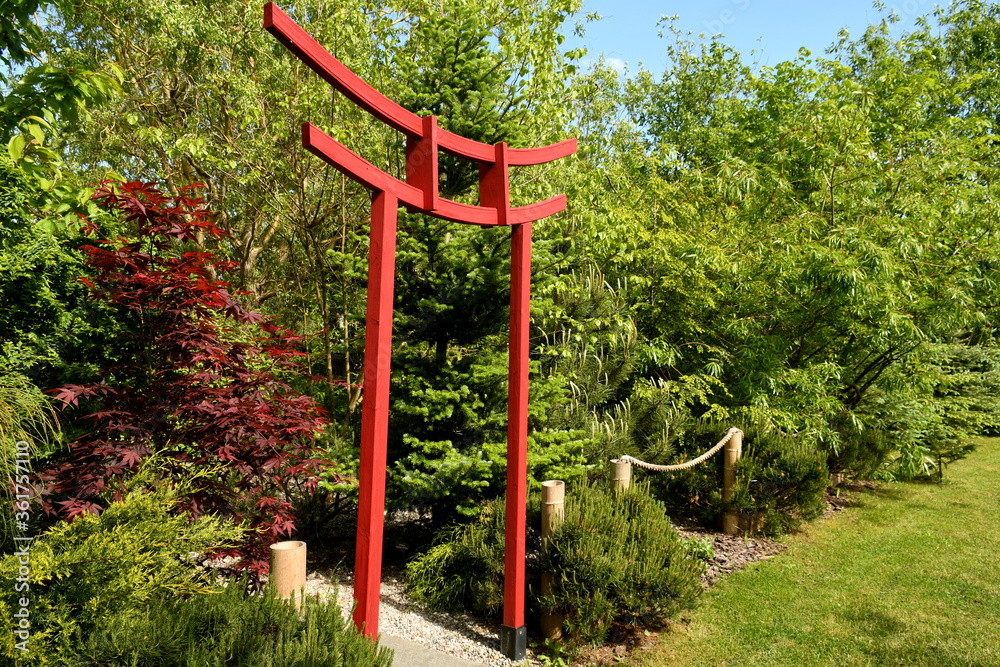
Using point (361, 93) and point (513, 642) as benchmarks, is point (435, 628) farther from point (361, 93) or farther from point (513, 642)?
point (361, 93)

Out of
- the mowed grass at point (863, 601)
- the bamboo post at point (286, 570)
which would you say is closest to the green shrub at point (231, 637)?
the bamboo post at point (286, 570)

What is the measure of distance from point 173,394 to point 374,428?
1.40 m

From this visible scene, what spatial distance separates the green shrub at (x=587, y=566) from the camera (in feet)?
13.1

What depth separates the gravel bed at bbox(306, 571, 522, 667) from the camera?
4.02m

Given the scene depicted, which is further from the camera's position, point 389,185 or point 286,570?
point 389,185

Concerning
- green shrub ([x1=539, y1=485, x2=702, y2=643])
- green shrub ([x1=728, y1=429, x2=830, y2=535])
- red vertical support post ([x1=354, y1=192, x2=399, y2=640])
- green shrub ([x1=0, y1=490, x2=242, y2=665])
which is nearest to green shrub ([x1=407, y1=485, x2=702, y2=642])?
green shrub ([x1=539, y1=485, x2=702, y2=643])

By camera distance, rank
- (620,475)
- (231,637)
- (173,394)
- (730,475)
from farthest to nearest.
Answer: (730,475) → (620,475) → (173,394) → (231,637)

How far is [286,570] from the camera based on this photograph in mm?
2885

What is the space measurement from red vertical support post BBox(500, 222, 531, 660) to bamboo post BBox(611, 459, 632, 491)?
1.07 metres

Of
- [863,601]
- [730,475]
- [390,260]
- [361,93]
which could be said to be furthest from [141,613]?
[730,475]

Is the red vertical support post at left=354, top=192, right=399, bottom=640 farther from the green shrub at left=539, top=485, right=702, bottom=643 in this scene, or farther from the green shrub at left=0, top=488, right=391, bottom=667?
the green shrub at left=539, top=485, right=702, bottom=643

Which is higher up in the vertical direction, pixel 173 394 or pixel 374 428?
pixel 173 394

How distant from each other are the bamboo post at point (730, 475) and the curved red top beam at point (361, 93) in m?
3.52

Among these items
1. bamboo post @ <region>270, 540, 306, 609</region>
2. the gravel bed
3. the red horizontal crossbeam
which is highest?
the red horizontal crossbeam
